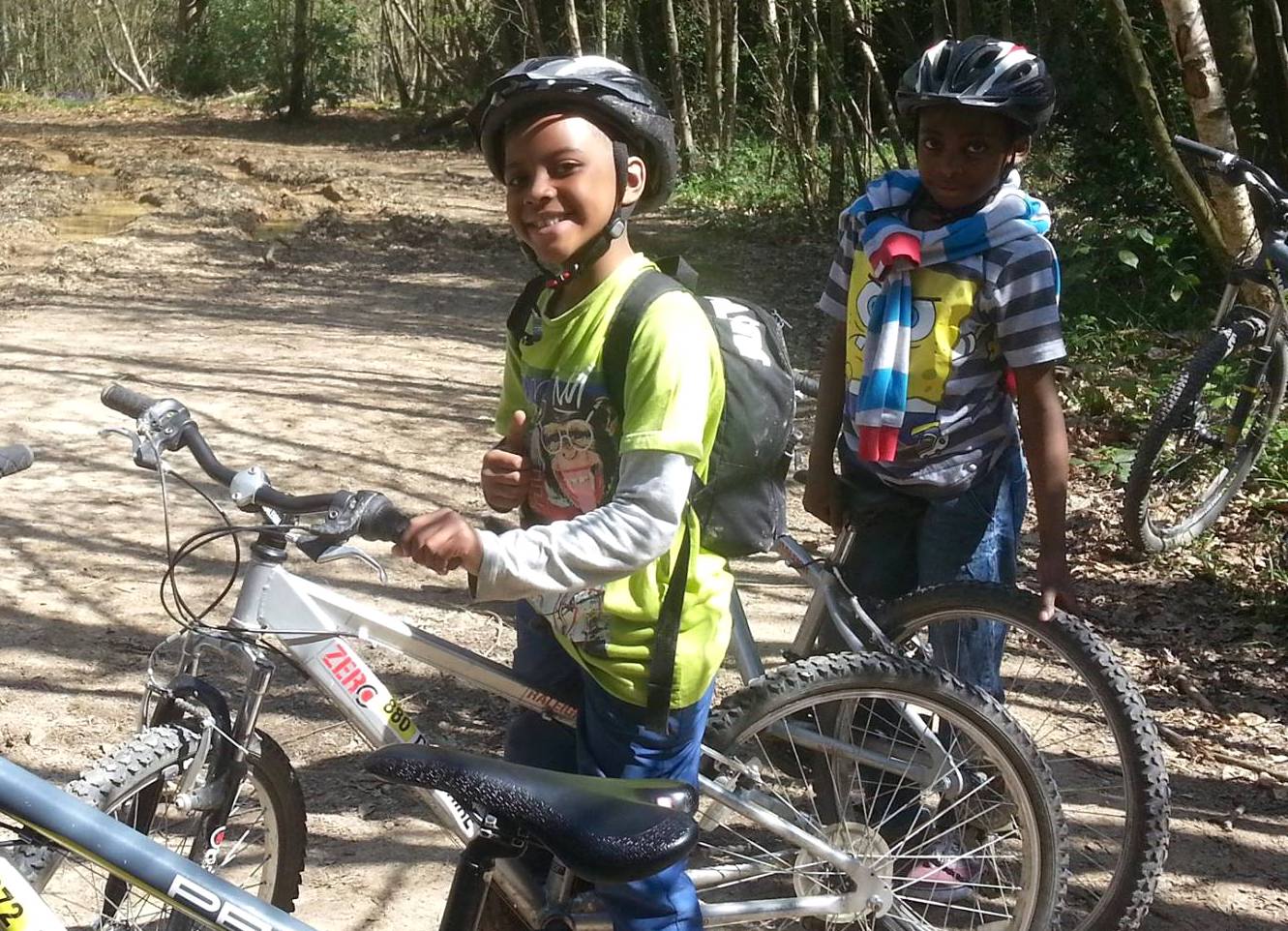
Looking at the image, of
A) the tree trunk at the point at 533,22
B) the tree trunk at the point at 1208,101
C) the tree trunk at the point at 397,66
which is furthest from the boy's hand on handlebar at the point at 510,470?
the tree trunk at the point at 397,66

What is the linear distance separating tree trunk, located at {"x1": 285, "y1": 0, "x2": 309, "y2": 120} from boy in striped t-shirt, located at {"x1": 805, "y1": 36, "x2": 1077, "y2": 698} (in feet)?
85.6

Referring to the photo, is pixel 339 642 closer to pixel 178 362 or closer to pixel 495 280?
pixel 178 362

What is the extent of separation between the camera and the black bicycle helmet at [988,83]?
9.37 ft

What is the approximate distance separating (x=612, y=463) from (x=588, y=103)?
59 cm

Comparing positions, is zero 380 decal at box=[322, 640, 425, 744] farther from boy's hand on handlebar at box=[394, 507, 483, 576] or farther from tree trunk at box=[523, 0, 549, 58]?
tree trunk at box=[523, 0, 549, 58]

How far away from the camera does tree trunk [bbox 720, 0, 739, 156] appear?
15320 mm

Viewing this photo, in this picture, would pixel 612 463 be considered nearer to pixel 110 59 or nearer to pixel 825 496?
pixel 825 496

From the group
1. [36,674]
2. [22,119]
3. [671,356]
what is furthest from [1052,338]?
[22,119]

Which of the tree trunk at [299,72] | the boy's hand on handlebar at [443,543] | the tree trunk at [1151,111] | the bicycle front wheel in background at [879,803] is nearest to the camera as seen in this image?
the boy's hand on handlebar at [443,543]

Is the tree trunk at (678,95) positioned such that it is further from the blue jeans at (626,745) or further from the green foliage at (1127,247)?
the blue jeans at (626,745)

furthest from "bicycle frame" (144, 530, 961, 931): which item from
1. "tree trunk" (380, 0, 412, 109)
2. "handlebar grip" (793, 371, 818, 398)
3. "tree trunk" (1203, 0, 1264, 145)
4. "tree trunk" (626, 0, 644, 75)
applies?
"tree trunk" (380, 0, 412, 109)

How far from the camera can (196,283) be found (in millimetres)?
11195

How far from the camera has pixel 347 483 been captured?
6.16 meters

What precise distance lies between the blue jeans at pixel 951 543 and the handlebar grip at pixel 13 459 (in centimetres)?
176
